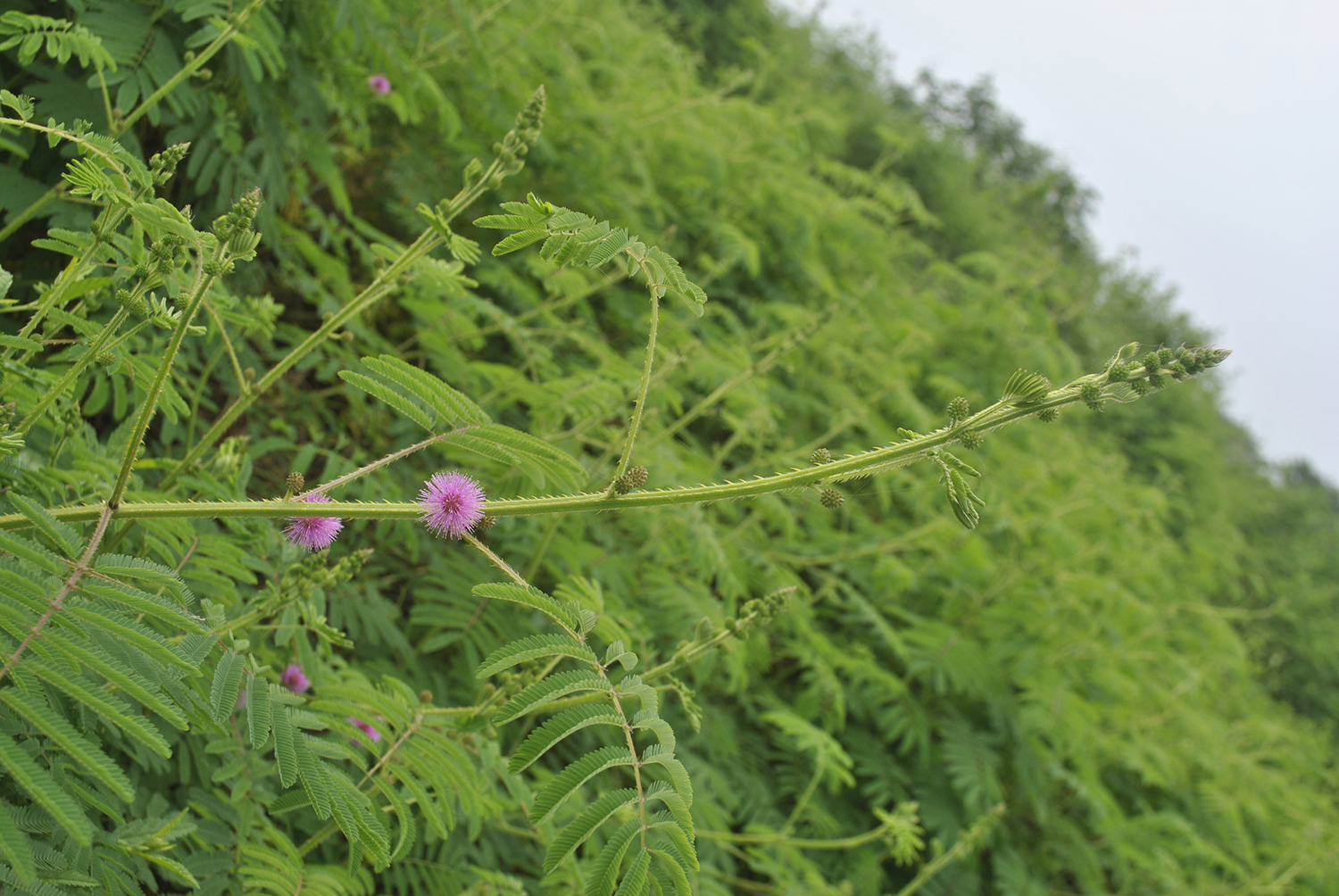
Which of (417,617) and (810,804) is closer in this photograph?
(417,617)

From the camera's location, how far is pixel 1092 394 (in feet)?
3.64

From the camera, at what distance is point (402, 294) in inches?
128

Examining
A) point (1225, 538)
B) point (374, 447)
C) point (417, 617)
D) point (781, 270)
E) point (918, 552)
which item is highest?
point (1225, 538)

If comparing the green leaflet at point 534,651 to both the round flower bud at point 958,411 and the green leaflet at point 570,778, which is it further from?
the round flower bud at point 958,411

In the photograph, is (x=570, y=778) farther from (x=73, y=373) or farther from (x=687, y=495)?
(x=73, y=373)

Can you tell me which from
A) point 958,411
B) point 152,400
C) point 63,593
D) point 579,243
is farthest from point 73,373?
point 958,411

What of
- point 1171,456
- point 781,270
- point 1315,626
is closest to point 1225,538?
point 1171,456

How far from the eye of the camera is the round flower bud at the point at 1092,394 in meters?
1.10

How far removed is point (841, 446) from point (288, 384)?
3.05m

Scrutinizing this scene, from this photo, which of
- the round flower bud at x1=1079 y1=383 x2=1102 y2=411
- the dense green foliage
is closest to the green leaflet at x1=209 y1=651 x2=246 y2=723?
the dense green foliage

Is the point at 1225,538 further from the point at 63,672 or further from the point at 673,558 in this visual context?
the point at 63,672

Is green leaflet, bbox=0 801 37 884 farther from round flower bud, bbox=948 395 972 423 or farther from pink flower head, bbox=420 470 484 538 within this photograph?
round flower bud, bbox=948 395 972 423

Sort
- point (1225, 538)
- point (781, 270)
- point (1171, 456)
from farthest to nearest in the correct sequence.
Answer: point (1171, 456), point (1225, 538), point (781, 270)

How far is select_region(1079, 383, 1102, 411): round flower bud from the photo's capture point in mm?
1096
